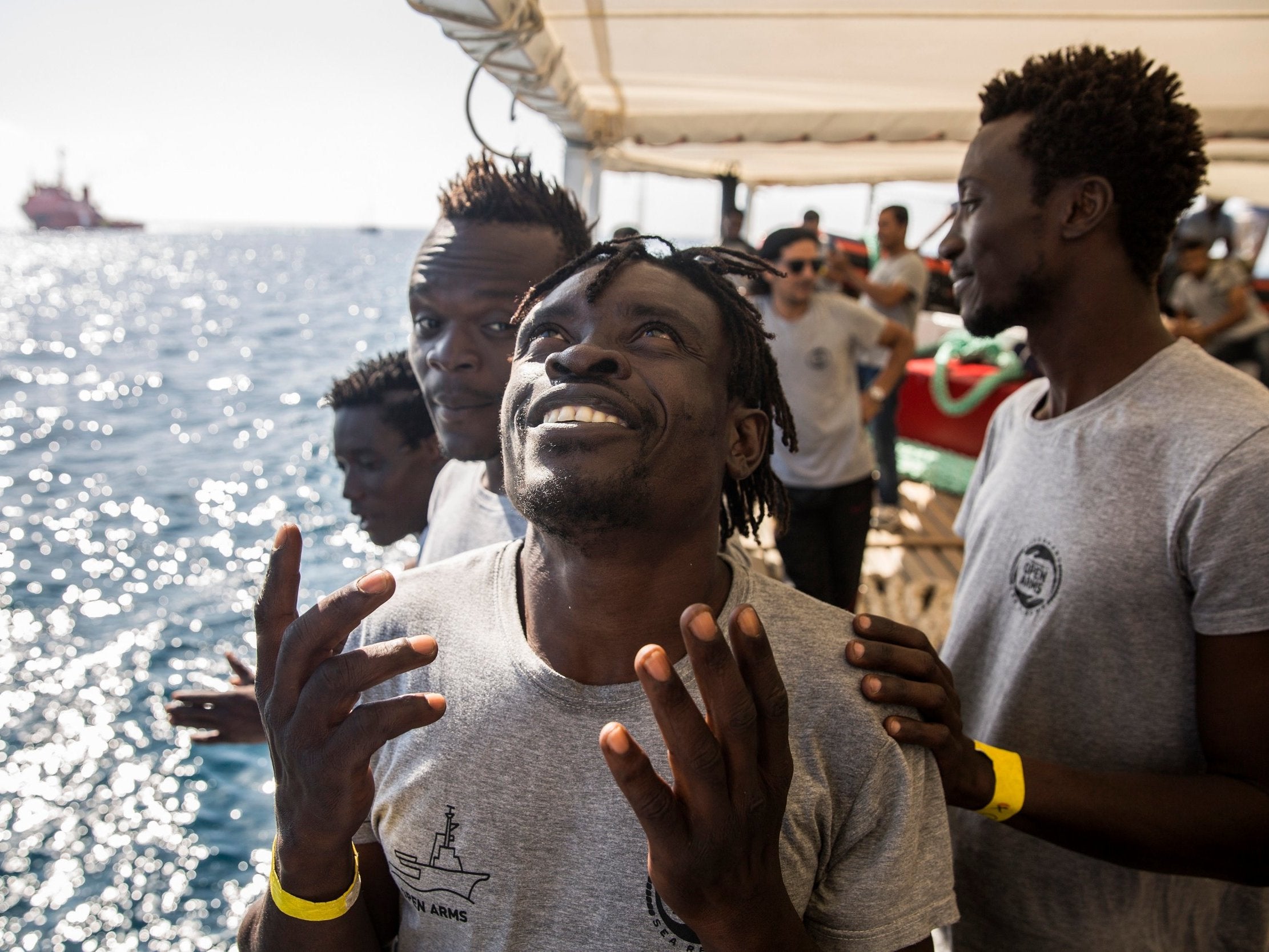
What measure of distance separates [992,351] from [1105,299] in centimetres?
673

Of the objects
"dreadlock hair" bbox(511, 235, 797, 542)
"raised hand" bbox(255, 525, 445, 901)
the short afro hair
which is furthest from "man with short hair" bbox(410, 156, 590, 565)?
the short afro hair

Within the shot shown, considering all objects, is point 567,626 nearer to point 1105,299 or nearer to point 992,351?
point 1105,299

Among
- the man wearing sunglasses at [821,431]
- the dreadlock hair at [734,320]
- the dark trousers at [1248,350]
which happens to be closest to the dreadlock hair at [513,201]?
the dreadlock hair at [734,320]

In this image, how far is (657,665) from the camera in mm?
810

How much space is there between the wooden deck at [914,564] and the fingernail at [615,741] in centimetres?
309

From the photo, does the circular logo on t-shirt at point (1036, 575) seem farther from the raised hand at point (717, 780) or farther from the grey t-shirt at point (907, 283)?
the grey t-shirt at point (907, 283)

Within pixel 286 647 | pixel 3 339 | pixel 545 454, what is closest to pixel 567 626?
pixel 545 454

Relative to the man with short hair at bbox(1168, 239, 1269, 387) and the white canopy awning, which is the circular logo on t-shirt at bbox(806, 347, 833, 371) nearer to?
the white canopy awning

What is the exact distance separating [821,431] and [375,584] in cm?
339

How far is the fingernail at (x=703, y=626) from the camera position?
31.6 inches

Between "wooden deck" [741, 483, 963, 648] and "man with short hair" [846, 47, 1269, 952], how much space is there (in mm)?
2185

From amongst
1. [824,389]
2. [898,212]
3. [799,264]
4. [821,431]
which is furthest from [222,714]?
[898,212]

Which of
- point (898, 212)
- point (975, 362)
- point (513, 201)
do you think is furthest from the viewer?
point (975, 362)

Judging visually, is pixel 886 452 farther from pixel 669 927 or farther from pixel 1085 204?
pixel 669 927
